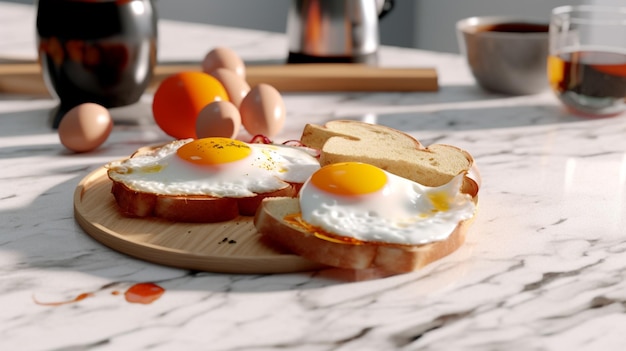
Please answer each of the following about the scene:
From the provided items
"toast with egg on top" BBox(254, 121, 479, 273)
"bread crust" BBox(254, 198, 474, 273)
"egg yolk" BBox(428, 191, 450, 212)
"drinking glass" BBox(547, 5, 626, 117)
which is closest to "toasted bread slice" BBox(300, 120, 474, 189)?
"toast with egg on top" BBox(254, 121, 479, 273)

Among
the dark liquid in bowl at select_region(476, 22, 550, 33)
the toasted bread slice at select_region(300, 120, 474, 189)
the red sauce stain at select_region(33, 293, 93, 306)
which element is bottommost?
the red sauce stain at select_region(33, 293, 93, 306)

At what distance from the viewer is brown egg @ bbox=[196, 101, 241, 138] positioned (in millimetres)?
1866

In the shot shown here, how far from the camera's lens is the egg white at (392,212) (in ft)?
4.28

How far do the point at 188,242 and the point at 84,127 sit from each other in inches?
22.9

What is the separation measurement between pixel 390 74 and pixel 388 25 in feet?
7.53

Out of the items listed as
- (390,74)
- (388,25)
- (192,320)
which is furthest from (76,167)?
(388,25)

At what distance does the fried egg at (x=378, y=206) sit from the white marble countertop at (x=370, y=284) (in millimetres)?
63

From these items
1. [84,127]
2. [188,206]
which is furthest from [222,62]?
[188,206]

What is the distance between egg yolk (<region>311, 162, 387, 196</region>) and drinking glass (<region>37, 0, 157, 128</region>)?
834 millimetres

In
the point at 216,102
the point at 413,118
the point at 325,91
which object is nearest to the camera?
the point at 216,102

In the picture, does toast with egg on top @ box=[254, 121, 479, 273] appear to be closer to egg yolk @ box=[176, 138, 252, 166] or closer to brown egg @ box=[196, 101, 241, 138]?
egg yolk @ box=[176, 138, 252, 166]

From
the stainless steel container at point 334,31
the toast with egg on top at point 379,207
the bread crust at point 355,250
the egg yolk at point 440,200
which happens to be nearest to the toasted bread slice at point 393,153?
the toast with egg on top at point 379,207

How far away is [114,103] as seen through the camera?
215 centimetres

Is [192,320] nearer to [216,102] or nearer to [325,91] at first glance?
[216,102]
